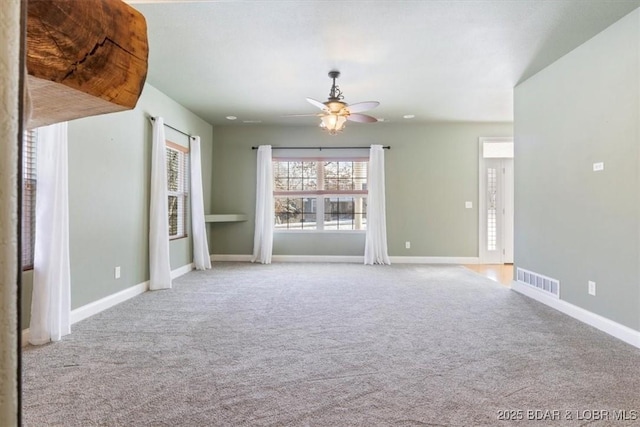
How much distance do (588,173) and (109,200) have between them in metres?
4.47

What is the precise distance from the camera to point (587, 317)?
3.13 metres

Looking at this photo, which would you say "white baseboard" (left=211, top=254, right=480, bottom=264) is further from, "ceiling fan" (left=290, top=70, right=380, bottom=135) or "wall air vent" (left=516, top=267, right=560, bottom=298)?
"ceiling fan" (left=290, top=70, right=380, bottom=135)

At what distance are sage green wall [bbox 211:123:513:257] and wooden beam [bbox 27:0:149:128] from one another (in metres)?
6.17

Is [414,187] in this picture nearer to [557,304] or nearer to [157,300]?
[557,304]

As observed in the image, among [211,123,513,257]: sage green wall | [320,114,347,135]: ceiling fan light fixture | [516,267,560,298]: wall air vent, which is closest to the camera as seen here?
[516,267,560,298]: wall air vent

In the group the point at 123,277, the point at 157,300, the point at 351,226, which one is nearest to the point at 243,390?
the point at 157,300

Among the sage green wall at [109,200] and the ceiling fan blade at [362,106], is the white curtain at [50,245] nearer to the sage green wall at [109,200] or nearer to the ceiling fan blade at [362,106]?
the sage green wall at [109,200]

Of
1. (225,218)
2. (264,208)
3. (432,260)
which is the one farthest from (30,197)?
(432,260)

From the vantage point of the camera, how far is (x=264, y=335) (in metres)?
2.77

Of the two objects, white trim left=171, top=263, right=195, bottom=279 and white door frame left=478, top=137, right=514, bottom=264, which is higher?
white door frame left=478, top=137, right=514, bottom=264

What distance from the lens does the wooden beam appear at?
33 cm

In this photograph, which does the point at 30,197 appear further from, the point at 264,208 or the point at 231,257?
the point at 231,257

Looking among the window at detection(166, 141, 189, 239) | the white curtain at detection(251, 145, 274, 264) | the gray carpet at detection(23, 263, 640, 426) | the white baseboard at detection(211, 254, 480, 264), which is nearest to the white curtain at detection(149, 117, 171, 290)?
the gray carpet at detection(23, 263, 640, 426)

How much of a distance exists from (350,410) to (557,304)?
280 centimetres
